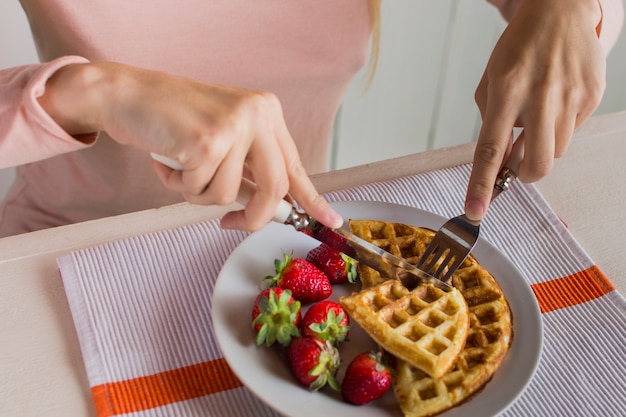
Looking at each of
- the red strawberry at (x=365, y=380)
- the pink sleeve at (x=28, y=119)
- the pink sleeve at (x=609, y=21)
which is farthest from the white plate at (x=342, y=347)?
the pink sleeve at (x=609, y=21)

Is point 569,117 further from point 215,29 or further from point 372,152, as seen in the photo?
point 372,152

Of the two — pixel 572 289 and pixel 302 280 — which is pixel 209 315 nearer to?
pixel 302 280

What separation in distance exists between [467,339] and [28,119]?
553mm

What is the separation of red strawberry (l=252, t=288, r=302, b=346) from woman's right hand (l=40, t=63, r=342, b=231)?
0.08m

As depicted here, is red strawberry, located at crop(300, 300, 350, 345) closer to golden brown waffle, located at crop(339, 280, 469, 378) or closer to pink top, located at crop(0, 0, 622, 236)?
golden brown waffle, located at crop(339, 280, 469, 378)

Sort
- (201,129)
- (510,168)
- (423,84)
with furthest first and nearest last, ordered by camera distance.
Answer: (423,84)
(510,168)
(201,129)

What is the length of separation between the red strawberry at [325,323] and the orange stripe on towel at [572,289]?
0.93 feet

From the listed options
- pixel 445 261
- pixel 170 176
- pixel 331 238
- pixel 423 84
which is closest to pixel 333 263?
pixel 331 238

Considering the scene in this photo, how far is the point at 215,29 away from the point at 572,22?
0.57 meters

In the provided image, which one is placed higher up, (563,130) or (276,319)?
(563,130)

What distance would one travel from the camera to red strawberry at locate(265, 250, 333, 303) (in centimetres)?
80

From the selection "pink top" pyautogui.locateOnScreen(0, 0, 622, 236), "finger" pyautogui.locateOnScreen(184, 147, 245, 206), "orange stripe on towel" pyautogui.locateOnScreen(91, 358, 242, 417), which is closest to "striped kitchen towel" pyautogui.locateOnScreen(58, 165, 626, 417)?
"orange stripe on towel" pyautogui.locateOnScreen(91, 358, 242, 417)

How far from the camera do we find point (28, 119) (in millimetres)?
784

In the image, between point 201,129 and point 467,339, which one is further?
point 467,339
